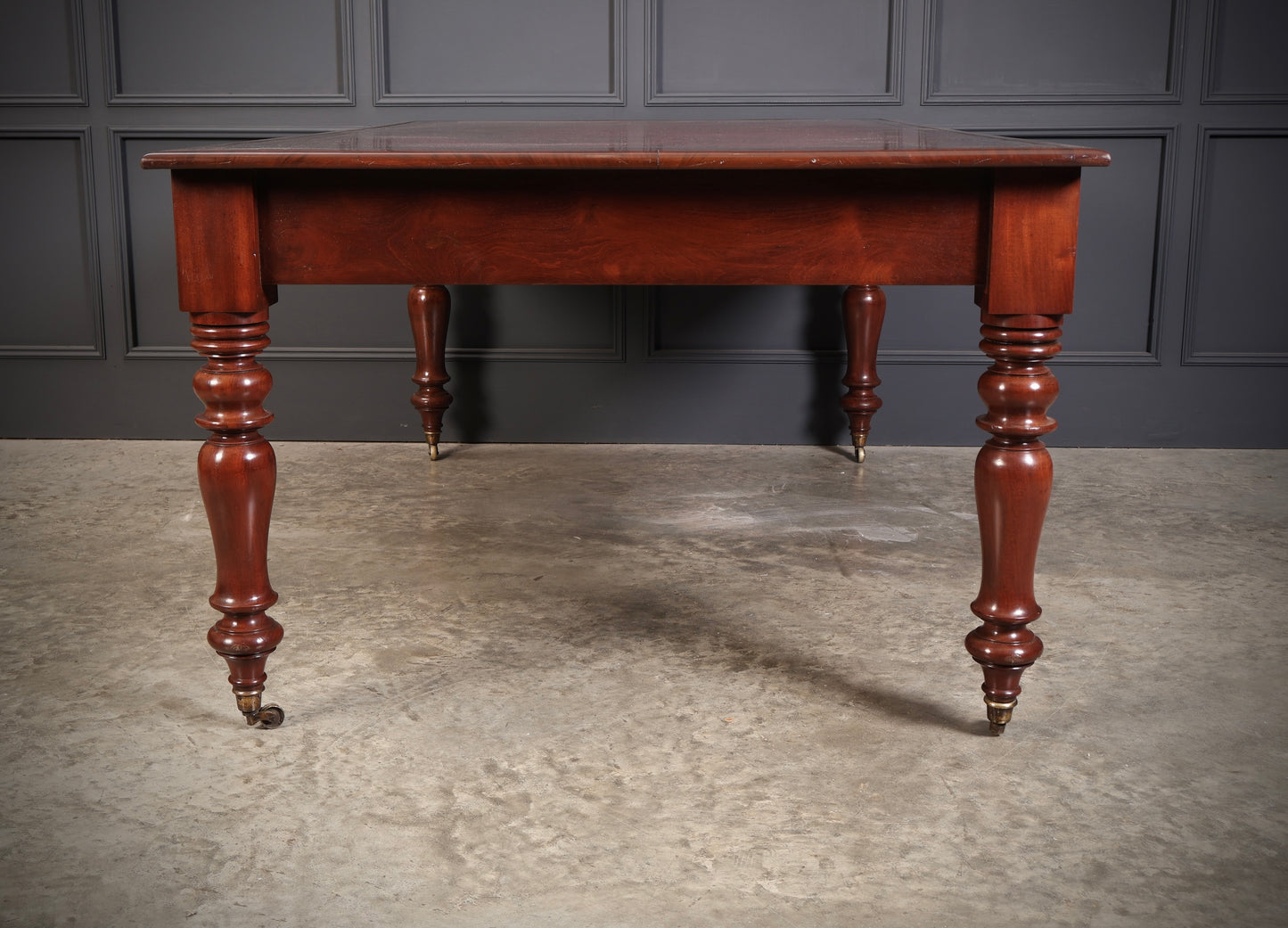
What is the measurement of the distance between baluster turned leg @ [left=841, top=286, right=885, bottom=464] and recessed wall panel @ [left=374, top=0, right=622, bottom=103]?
923 mm

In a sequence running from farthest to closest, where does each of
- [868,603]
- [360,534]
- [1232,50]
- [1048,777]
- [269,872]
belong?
[1232,50] → [360,534] → [868,603] → [1048,777] → [269,872]

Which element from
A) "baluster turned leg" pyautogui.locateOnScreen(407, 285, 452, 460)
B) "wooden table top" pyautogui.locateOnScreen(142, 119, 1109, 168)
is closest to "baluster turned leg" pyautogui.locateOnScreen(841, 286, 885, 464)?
"baluster turned leg" pyautogui.locateOnScreen(407, 285, 452, 460)

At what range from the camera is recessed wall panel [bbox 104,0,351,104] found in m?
3.29

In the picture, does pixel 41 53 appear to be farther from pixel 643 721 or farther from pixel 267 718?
pixel 643 721

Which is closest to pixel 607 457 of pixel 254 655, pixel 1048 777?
pixel 254 655

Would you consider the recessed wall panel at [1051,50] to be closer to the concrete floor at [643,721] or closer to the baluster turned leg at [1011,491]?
the concrete floor at [643,721]

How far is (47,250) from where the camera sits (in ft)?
11.2

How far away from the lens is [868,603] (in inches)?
83.9

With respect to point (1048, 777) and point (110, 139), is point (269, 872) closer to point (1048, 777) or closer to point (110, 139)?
point (1048, 777)

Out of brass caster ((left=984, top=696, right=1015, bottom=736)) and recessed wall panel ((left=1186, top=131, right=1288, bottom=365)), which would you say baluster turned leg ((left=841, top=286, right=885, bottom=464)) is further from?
brass caster ((left=984, top=696, right=1015, bottom=736))

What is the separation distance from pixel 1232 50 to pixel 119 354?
10.8 feet

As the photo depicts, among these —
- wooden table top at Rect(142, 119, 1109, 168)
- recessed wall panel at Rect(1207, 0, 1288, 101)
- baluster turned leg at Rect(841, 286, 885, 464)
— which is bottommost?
baluster turned leg at Rect(841, 286, 885, 464)

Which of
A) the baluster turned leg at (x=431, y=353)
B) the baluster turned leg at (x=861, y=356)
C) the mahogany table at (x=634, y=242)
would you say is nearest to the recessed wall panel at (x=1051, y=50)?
the baluster turned leg at (x=861, y=356)

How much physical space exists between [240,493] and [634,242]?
0.63 meters
